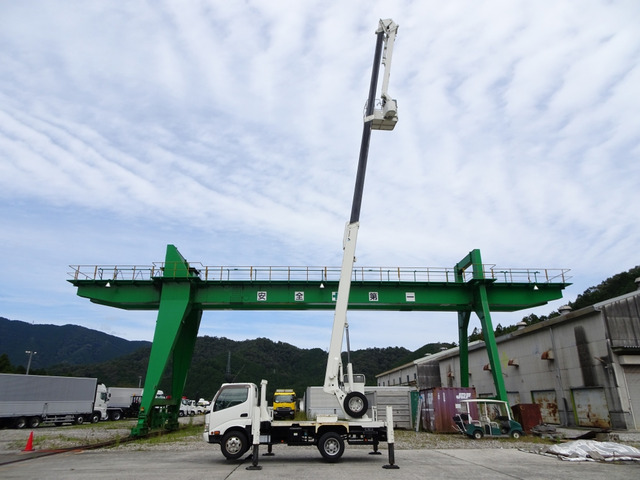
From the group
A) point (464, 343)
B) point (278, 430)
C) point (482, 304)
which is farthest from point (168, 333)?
point (464, 343)

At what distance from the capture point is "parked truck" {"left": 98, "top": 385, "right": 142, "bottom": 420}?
145 feet

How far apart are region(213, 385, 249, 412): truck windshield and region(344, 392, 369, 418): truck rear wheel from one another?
127 inches

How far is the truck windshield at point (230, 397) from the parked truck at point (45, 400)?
A: 23.4 metres

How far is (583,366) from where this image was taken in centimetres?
2506

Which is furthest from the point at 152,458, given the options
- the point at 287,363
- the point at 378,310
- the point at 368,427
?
the point at 287,363

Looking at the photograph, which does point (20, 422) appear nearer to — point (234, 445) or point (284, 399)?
point (284, 399)

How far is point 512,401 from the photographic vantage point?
32.3 metres

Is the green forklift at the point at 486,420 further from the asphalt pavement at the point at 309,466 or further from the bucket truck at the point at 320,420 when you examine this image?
the bucket truck at the point at 320,420

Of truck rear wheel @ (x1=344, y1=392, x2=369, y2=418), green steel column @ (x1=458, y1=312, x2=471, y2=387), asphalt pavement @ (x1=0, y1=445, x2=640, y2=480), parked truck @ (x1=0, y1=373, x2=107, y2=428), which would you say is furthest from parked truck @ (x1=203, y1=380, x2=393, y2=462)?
parked truck @ (x1=0, y1=373, x2=107, y2=428)

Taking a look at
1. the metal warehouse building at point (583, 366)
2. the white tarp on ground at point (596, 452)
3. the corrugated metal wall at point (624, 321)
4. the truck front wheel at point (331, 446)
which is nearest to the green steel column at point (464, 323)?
the metal warehouse building at point (583, 366)

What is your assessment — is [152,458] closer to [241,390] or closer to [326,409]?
[241,390]

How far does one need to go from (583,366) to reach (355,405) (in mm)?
17206

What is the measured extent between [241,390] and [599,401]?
64.8ft

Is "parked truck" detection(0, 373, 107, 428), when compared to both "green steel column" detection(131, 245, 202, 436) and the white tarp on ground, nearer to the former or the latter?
"green steel column" detection(131, 245, 202, 436)
